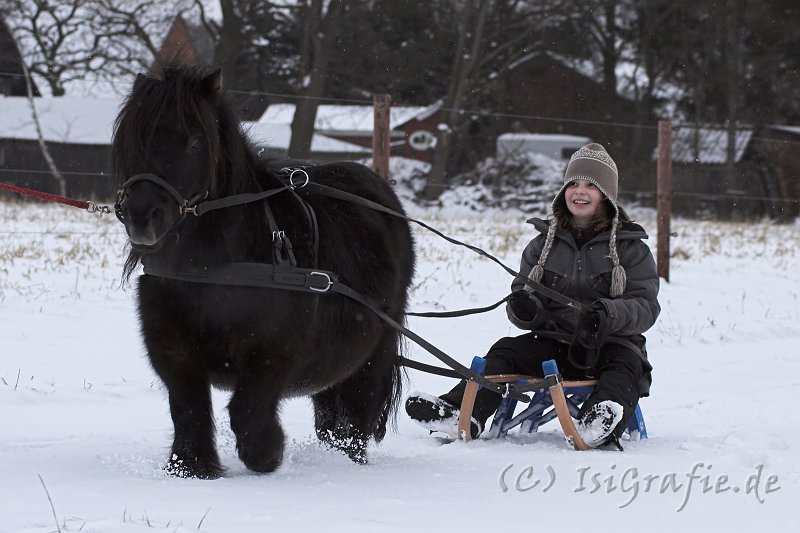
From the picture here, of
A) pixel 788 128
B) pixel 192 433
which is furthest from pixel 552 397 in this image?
pixel 788 128

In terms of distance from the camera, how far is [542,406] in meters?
4.96

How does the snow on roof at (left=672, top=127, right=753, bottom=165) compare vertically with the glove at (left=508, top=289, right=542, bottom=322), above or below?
above

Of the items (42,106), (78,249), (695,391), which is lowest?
(695,391)

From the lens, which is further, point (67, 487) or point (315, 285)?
point (315, 285)

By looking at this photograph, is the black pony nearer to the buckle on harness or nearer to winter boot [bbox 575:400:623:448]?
the buckle on harness

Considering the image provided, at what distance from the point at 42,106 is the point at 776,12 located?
23.2 metres

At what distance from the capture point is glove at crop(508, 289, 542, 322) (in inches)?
196

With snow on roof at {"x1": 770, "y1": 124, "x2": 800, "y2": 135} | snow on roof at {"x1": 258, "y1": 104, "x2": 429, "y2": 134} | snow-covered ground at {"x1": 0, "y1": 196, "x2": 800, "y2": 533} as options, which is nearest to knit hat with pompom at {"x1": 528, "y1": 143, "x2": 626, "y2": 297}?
snow-covered ground at {"x1": 0, "y1": 196, "x2": 800, "y2": 533}

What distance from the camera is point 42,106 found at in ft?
94.8

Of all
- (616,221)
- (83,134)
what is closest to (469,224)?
(616,221)

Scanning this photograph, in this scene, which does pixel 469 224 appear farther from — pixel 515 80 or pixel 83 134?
pixel 515 80

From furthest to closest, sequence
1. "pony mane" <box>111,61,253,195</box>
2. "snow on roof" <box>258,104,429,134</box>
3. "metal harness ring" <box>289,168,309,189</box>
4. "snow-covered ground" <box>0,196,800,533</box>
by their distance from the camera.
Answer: "snow on roof" <box>258,104,429,134</box> → "metal harness ring" <box>289,168,309,189</box> → "pony mane" <box>111,61,253,195</box> → "snow-covered ground" <box>0,196,800,533</box>

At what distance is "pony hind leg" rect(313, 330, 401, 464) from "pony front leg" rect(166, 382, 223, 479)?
0.96 metres

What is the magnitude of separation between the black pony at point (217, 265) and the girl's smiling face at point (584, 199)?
140 cm
